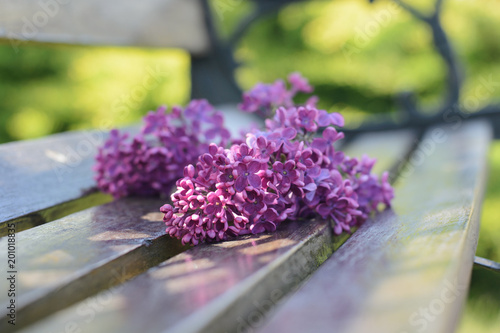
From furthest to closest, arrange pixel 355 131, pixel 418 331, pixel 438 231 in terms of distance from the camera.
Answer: pixel 355 131, pixel 438 231, pixel 418 331

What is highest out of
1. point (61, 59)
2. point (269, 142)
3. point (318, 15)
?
point (318, 15)

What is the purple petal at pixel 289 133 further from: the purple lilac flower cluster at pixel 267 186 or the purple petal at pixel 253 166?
the purple petal at pixel 253 166

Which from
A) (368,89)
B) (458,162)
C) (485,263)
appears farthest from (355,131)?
(368,89)

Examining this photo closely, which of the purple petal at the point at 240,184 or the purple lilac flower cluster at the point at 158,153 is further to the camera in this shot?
the purple lilac flower cluster at the point at 158,153

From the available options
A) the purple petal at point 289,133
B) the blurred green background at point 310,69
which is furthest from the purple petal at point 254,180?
the blurred green background at point 310,69

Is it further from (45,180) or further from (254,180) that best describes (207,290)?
(45,180)

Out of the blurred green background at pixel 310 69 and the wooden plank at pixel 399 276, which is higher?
the blurred green background at pixel 310 69

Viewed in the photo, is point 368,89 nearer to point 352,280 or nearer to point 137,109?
point 137,109
